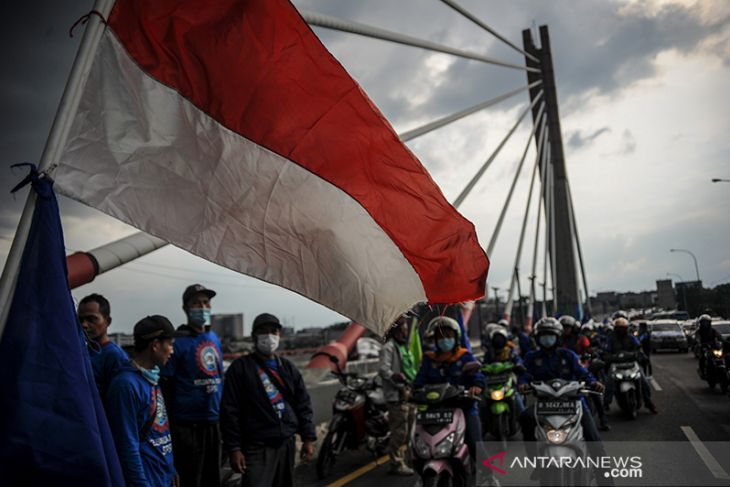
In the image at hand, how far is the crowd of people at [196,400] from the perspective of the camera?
333 centimetres

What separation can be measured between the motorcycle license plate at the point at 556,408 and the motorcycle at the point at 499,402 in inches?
83.0

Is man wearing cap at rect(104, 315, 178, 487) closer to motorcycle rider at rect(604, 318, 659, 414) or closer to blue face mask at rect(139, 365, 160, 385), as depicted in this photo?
blue face mask at rect(139, 365, 160, 385)

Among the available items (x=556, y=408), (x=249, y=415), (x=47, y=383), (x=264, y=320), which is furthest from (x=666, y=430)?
(x=47, y=383)

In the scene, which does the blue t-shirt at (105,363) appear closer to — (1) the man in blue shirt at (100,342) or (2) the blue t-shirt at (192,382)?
(1) the man in blue shirt at (100,342)

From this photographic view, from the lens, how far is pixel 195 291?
5.09 m

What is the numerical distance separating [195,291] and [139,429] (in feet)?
6.10

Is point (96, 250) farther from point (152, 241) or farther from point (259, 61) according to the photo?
point (259, 61)

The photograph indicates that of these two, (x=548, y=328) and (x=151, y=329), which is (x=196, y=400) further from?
(x=548, y=328)

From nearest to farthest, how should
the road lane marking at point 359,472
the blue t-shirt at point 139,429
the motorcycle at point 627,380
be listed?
1. the blue t-shirt at point 139,429
2. the road lane marking at point 359,472
3. the motorcycle at point 627,380

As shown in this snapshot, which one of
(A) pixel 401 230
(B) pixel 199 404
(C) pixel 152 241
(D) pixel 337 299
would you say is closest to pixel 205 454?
(B) pixel 199 404

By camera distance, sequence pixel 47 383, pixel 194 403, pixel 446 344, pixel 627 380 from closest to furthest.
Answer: pixel 47 383, pixel 194 403, pixel 446 344, pixel 627 380

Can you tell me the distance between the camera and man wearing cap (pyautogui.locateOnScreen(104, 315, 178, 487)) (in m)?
3.13

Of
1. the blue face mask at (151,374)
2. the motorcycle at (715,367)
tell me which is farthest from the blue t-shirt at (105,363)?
the motorcycle at (715,367)

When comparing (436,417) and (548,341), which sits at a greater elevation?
(548,341)
